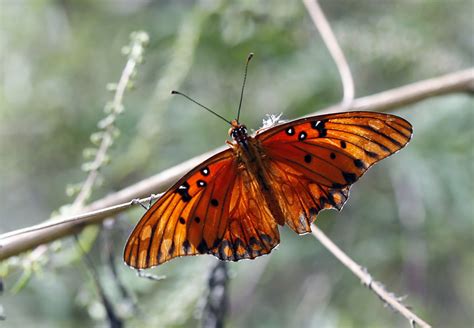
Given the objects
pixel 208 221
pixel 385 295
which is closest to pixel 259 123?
pixel 208 221

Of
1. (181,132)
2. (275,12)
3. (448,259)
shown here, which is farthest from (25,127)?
(448,259)

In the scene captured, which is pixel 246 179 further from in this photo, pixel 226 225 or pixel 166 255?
pixel 166 255

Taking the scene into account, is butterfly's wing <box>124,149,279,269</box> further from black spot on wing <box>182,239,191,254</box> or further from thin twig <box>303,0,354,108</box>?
thin twig <box>303,0,354,108</box>

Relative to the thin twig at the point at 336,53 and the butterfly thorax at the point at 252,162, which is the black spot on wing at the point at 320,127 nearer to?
the butterfly thorax at the point at 252,162

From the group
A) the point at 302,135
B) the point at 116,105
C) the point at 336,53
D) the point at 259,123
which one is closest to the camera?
the point at 302,135

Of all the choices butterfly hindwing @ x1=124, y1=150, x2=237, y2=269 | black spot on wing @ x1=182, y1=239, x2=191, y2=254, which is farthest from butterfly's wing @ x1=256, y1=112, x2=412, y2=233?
black spot on wing @ x1=182, y1=239, x2=191, y2=254

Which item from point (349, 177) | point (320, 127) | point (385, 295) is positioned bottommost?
point (385, 295)

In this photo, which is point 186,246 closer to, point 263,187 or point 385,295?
point 263,187
